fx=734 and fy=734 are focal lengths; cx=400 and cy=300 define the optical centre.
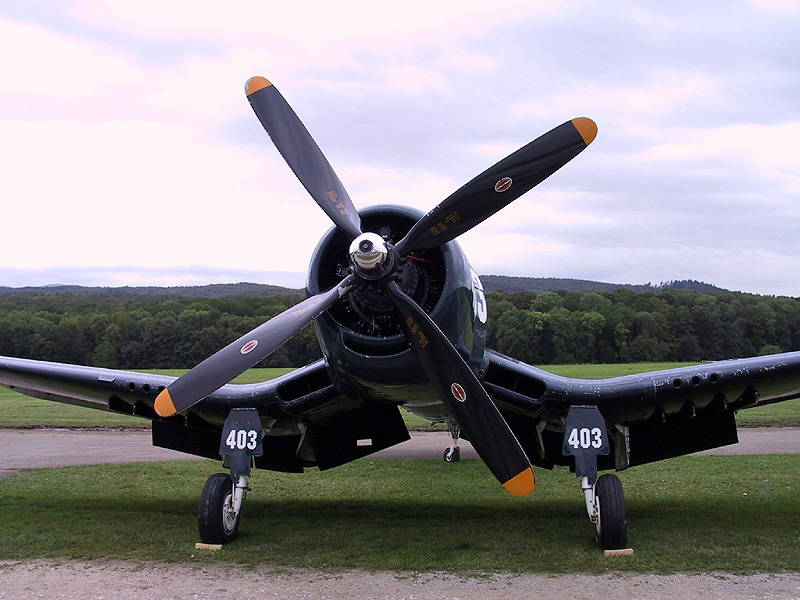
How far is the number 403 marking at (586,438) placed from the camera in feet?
26.1

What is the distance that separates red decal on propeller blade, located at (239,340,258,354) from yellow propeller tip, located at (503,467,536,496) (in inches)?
100

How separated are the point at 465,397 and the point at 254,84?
3.73 m

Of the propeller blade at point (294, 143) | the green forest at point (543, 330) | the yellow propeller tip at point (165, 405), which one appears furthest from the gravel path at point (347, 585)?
the green forest at point (543, 330)

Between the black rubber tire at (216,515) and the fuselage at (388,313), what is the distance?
6.23 feet

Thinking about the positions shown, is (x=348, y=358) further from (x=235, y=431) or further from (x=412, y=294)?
(x=235, y=431)

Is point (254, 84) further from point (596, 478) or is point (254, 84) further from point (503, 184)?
point (596, 478)

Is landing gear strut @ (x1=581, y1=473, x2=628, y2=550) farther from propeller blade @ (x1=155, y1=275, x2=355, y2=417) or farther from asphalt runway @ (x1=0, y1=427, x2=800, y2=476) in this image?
asphalt runway @ (x1=0, y1=427, x2=800, y2=476)

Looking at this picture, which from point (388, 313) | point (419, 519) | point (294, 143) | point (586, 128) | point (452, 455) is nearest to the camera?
point (586, 128)

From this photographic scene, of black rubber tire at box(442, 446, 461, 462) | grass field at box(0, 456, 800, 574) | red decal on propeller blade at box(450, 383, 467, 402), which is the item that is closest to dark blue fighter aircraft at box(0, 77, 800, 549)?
red decal on propeller blade at box(450, 383, 467, 402)

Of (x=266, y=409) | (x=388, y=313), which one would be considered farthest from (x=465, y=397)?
(x=266, y=409)

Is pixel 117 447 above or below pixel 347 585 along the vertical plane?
below

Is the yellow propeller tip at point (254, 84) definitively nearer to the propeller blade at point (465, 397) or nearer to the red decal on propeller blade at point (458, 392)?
the propeller blade at point (465, 397)

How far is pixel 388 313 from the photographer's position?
686 cm

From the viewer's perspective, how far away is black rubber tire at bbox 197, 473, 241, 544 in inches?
302
